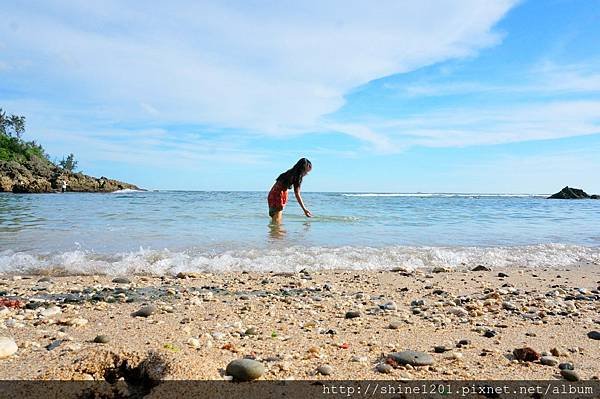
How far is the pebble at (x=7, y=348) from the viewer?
2.78 m

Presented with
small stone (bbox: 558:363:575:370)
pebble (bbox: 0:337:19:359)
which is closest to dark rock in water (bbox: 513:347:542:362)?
small stone (bbox: 558:363:575:370)

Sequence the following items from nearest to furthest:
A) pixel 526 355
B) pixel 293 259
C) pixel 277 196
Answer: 1. pixel 526 355
2. pixel 293 259
3. pixel 277 196

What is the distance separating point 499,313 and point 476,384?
1955 millimetres

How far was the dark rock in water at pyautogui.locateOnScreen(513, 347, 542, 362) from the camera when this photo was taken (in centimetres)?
307

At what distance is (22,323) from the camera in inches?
141

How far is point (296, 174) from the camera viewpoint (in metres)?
11.7

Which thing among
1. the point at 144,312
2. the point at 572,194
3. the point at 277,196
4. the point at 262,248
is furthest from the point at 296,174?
the point at 572,194

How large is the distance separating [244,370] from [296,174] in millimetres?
9234

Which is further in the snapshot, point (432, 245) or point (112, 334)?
point (432, 245)

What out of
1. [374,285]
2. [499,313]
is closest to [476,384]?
[499,313]

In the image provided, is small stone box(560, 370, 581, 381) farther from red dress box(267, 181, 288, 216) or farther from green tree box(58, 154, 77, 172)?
green tree box(58, 154, 77, 172)

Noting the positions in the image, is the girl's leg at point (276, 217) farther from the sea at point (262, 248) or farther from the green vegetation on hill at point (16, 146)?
the green vegetation on hill at point (16, 146)

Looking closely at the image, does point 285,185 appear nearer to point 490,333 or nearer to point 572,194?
point 490,333

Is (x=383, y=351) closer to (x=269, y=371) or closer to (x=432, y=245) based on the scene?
(x=269, y=371)
